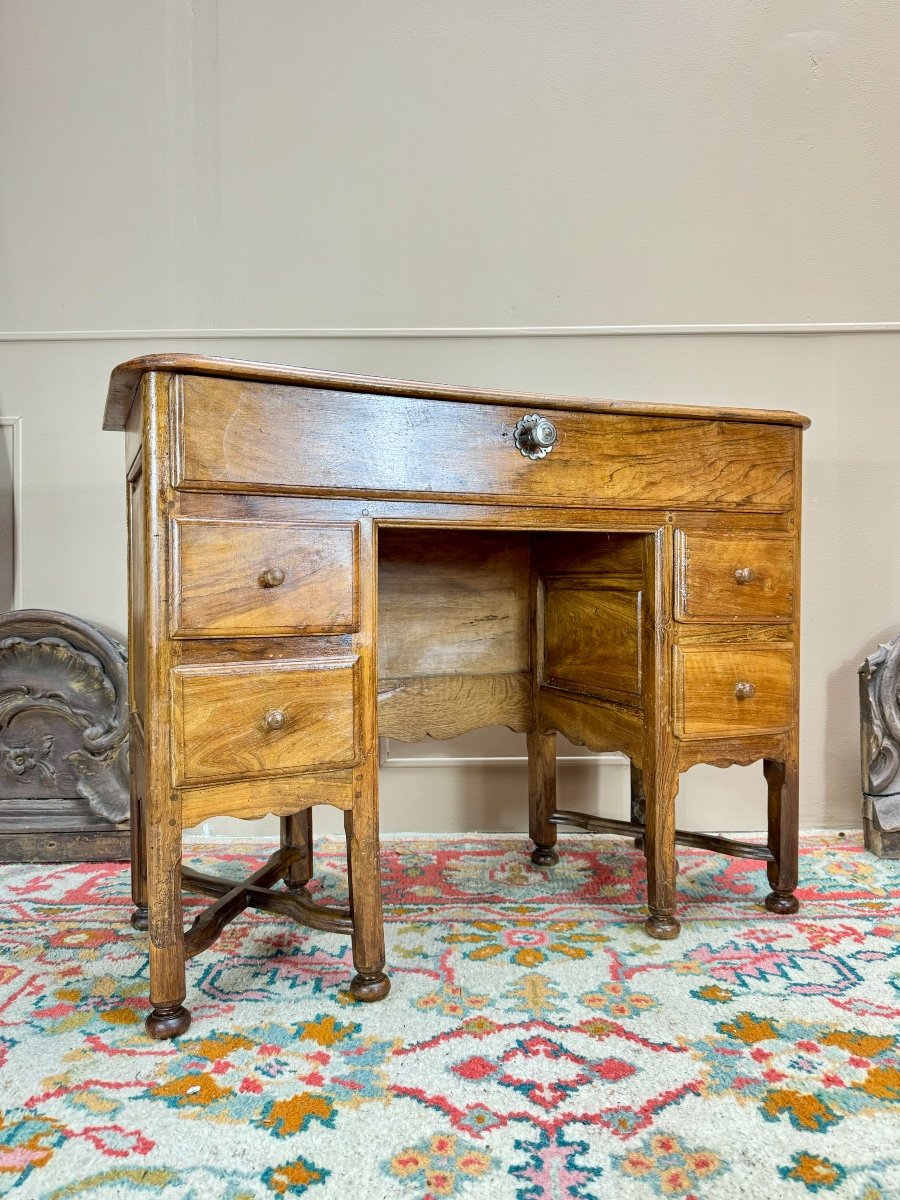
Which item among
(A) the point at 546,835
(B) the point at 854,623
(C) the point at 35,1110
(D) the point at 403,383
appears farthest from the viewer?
(B) the point at 854,623

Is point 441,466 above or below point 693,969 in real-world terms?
above

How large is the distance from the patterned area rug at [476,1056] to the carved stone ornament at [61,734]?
26 cm

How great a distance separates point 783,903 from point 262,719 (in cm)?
129

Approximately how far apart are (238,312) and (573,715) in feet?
4.99

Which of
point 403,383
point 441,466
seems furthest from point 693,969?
point 403,383

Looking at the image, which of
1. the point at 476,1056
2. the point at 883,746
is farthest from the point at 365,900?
the point at 883,746

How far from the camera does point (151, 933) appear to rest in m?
1.25

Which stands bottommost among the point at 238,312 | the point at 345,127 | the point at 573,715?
the point at 573,715

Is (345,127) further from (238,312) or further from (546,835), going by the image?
(546,835)

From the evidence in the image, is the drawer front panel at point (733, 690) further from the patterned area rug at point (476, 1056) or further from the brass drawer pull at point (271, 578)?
the brass drawer pull at point (271, 578)

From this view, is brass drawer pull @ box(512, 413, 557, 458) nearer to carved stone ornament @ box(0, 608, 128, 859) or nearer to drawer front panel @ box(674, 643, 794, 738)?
drawer front panel @ box(674, 643, 794, 738)

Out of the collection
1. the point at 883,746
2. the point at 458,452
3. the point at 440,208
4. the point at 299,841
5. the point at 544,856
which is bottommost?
the point at 544,856

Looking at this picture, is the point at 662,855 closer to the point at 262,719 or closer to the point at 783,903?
the point at 783,903

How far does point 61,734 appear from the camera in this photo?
212 centimetres
